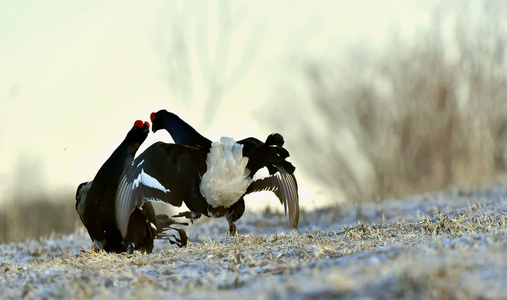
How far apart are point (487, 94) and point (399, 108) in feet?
7.50

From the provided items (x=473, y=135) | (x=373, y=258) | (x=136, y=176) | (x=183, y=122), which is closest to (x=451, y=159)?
(x=473, y=135)

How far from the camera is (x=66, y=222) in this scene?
66.3ft

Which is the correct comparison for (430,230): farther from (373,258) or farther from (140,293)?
(140,293)

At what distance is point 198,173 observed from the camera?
6539 millimetres

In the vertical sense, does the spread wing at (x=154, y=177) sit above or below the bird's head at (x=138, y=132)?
below

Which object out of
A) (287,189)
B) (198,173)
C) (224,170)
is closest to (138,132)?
(198,173)

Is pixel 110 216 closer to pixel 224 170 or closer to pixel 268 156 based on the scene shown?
pixel 224 170

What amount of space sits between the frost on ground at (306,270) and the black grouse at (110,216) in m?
0.95

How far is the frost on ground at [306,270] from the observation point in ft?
10.5

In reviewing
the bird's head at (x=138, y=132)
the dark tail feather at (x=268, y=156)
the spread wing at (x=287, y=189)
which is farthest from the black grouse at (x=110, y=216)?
the spread wing at (x=287, y=189)

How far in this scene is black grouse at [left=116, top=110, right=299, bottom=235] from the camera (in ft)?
21.1

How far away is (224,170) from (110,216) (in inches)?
44.9

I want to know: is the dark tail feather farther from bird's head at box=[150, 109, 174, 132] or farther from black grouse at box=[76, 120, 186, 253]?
bird's head at box=[150, 109, 174, 132]

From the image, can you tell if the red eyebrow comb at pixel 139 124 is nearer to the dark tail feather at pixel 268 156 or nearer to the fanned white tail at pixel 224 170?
the fanned white tail at pixel 224 170
